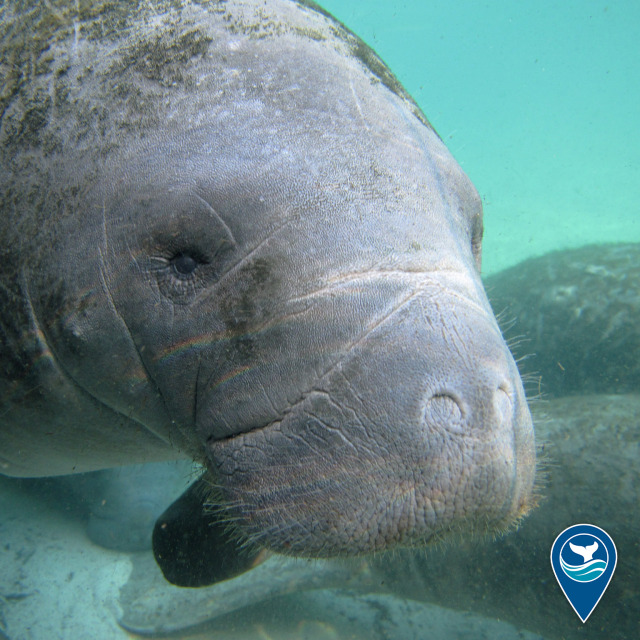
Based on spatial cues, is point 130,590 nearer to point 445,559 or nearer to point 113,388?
Answer: point 445,559

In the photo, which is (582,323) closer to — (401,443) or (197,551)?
(197,551)

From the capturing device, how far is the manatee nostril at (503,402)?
5.10 feet

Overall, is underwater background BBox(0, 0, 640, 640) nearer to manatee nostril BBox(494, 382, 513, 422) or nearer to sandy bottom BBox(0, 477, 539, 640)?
sandy bottom BBox(0, 477, 539, 640)

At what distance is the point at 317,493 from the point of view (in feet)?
5.12

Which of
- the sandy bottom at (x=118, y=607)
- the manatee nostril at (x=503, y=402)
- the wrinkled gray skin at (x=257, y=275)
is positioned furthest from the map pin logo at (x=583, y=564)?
the manatee nostril at (x=503, y=402)

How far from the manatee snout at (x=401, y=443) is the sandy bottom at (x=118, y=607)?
4049mm

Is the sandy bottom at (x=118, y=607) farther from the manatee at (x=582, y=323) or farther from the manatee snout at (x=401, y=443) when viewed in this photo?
the manatee snout at (x=401, y=443)

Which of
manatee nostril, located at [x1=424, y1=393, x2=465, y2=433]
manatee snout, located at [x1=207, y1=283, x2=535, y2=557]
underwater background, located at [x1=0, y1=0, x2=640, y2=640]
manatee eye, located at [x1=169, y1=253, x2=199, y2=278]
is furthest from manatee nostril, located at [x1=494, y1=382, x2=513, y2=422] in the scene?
underwater background, located at [x1=0, y1=0, x2=640, y2=640]

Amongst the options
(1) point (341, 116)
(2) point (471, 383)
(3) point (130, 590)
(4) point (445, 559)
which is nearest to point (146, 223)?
(1) point (341, 116)

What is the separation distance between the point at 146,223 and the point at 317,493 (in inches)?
47.3

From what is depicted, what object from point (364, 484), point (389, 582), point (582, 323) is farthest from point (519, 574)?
point (582, 323)

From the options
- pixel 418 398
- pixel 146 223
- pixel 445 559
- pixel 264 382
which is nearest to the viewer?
pixel 418 398

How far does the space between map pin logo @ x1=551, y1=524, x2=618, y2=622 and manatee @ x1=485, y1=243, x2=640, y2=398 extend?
2.79 m

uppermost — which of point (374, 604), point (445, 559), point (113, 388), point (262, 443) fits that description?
point (113, 388)
